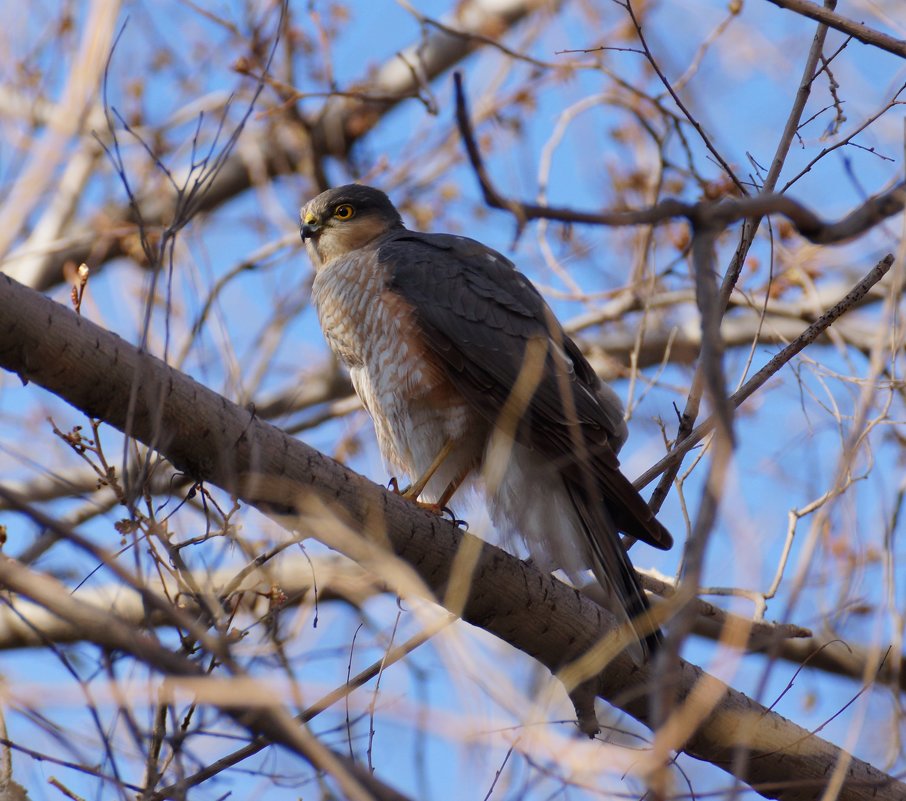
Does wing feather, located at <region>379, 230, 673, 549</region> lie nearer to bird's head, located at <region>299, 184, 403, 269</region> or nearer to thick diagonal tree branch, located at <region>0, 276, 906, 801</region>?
thick diagonal tree branch, located at <region>0, 276, 906, 801</region>

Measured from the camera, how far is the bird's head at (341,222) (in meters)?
6.25

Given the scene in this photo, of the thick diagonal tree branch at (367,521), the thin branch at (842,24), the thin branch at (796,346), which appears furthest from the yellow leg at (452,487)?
the thin branch at (842,24)

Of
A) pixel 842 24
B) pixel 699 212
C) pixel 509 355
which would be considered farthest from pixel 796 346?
pixel 699 212

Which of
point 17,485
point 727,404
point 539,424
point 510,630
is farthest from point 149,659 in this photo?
point 17,485

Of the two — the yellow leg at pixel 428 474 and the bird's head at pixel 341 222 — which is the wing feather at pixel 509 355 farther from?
the bird's head at pixel 341 222

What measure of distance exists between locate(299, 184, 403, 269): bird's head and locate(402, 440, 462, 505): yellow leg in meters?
1.68

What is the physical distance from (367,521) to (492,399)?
1.19 meters

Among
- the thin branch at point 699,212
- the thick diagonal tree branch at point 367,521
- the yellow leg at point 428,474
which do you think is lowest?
the thin branch at point 699,212

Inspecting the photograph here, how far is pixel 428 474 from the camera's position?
499 centimetres

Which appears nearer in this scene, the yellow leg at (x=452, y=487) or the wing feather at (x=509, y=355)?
the wing feather at (x=509, y=355)

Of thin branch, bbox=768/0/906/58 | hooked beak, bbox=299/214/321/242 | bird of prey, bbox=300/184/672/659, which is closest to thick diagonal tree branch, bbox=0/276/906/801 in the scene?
bird of prey, bbox=300/184/672/659

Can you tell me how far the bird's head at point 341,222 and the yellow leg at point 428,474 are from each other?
168 cm

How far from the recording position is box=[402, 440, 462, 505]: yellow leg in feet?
16.2

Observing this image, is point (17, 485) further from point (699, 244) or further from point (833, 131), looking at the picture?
point (699, 244)
